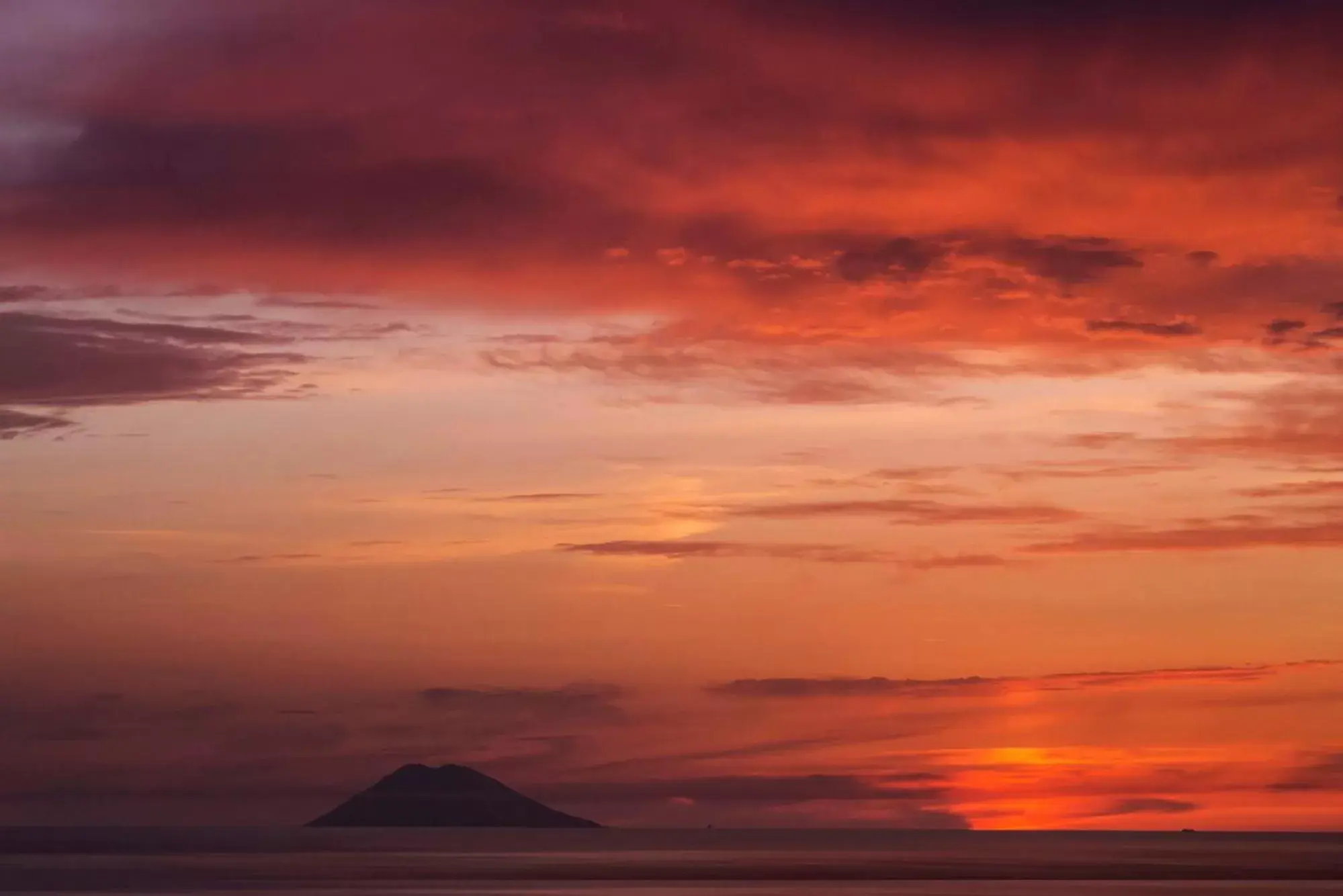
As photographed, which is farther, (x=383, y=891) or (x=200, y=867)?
(x=200, y=867)

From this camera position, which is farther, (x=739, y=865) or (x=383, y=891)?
(x=739, y=865)

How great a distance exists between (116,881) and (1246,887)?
62.6 metres

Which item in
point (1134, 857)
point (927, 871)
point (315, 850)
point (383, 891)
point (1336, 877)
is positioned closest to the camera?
point (383, 891)

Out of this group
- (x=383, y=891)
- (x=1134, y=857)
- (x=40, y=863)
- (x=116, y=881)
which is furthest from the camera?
(x=1134, y=857)

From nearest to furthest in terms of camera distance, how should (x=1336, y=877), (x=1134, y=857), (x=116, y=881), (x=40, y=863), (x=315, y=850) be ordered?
1. (x=116, y=881)
2. (x=1336, y=877)
3. (x=40, y=863)
4. (x=1134, y=857)
5. (x=315, y=850)

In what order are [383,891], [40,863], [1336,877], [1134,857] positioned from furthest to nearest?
[1134,857] → [40,863] → [1336,877] → [383,891]

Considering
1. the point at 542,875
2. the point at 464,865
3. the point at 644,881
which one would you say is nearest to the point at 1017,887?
the point at 644,881

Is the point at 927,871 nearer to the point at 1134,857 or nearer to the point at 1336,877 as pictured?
the point at 1336,877

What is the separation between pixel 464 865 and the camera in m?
133

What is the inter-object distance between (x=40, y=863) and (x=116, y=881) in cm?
3969

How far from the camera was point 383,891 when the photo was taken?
295 ft

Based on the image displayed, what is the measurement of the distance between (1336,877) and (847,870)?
3289cm

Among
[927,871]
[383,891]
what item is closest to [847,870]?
[927,871]

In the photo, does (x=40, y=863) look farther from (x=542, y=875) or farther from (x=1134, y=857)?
(x=1134, y=857)
